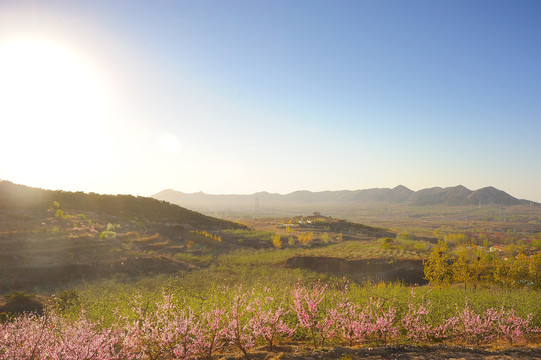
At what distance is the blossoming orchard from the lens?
4969 mm

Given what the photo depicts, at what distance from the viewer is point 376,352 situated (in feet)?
19.1

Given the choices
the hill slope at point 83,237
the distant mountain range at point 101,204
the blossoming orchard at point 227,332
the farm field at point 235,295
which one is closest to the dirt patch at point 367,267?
the farm field at point 235,295

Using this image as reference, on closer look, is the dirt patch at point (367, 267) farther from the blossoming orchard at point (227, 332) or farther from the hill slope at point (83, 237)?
the blossoming orchard at point (227, 332)

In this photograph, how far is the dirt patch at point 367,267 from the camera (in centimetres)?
2145

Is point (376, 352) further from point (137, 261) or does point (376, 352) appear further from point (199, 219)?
point (199, 219)

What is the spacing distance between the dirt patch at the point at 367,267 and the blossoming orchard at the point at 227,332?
13.7m

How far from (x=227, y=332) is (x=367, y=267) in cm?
1933

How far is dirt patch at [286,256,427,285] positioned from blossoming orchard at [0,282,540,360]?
1373 centimetres

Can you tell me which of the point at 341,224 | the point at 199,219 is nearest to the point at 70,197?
the point at 199,219

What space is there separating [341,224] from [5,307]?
59.1 metres

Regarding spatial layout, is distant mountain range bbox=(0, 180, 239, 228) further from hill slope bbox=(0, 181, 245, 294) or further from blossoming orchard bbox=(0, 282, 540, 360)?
blossoming orchard bbox=(0, 282, 540, 360)

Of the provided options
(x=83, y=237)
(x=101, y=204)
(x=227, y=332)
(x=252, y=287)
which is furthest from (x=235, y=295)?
(x=101, y=204)

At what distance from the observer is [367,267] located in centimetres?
2312

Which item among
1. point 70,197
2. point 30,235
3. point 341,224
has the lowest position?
point 341,224
